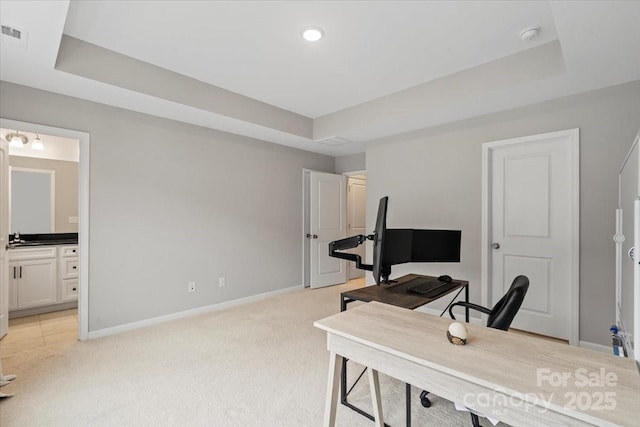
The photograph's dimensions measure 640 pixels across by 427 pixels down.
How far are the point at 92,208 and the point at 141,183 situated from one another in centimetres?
52

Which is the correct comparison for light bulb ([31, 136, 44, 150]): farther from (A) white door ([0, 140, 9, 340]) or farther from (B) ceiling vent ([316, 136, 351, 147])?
(B) ceiling vent ([316, 136, 351, 147])

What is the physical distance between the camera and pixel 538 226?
10.3 ft

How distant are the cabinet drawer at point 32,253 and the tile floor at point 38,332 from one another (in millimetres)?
713

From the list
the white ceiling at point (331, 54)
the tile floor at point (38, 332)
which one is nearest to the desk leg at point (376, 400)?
the white ceiling at point (331, 54)

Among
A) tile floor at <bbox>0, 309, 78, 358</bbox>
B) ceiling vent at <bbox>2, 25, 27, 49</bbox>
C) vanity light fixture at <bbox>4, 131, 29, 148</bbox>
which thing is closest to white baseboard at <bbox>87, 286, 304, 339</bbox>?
tile floor at <bbox>0, 309, 78, 358</bbox>

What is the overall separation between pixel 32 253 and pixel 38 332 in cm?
106

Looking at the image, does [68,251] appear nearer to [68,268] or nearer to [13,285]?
[68,268]

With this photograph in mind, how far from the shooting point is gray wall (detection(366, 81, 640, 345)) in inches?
107

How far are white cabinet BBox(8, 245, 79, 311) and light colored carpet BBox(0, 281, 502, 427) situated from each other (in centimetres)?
135

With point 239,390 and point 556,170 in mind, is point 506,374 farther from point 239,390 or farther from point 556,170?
point 556,170

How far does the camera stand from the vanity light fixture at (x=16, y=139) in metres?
4.01

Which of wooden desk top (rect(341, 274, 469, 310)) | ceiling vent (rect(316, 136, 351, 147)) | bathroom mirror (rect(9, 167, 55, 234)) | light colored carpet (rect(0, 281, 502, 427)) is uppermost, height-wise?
ceiling vent (rect(316, 136, 351, 147))

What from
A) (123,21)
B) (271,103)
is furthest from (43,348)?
(271,103)

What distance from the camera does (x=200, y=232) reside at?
382 centimetres
